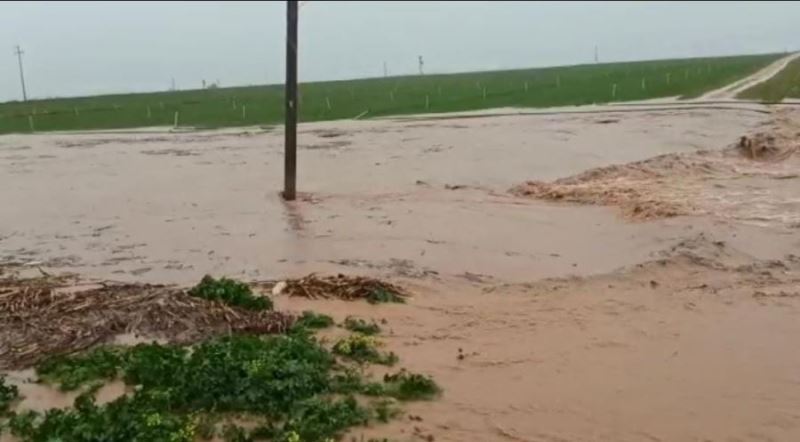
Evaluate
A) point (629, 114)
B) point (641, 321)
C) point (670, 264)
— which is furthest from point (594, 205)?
point (629, 114)

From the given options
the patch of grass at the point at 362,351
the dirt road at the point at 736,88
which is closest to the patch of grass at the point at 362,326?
the patch of grass at the point at 362,351

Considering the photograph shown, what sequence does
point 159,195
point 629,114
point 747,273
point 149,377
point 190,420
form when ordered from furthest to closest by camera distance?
point 629,114
point 159,195
point 747,273
point 149,377
point 190,420

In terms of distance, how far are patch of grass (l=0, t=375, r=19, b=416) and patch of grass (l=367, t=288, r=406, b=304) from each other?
2698 millimetres

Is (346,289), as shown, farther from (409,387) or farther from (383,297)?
(409,387)

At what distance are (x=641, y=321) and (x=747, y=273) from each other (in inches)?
70.1

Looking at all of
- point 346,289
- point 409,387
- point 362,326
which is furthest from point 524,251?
point 409,387

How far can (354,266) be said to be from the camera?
827 centimetres

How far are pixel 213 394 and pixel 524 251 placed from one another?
456cm

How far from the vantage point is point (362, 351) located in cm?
564

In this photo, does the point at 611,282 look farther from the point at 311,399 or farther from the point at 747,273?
the point at 311,399

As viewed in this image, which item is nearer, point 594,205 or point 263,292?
point 263,292

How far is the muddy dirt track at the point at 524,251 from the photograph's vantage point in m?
5.10

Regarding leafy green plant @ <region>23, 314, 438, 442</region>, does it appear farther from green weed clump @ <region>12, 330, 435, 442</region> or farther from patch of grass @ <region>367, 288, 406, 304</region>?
patch of grass @ <region>367, 288, 406, 304</region>

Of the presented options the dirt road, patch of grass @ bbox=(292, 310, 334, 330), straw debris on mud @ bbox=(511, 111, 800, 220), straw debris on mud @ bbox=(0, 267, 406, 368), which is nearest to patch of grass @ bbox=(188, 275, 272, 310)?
straw debris on mud @ bbox=(0, 267, 406, 368)
